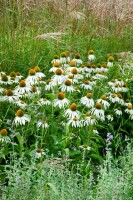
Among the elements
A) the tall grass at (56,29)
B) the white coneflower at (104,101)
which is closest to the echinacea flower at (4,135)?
the white coneflower at (104,101)

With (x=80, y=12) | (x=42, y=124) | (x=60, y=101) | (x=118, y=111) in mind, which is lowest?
(x=118, y=111)

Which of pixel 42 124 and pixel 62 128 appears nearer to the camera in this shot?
pixel 42 124

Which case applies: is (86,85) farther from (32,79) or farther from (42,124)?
(42,124)

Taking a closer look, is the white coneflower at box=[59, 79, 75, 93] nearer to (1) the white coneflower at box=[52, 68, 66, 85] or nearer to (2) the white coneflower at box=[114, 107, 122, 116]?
(1) the white coneflower at box=[52, 68, 66, 85]

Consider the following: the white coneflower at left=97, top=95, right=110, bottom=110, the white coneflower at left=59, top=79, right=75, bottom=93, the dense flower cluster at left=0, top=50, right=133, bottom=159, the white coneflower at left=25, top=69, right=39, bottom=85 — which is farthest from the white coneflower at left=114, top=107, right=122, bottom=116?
the white coneflower at left=25, top=69, right=39, bottom=85

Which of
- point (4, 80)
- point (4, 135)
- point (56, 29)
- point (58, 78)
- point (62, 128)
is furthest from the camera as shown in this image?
point (56, 29)

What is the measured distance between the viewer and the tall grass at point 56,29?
14.9 feet

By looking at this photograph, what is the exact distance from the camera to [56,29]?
5.22 m

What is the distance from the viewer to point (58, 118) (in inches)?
140

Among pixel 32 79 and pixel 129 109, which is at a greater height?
pixel 32 79

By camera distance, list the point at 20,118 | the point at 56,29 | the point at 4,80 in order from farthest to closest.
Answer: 1. the point at 56,29
2. the point at 4,80
3. the point at 20,118

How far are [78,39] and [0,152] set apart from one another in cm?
276

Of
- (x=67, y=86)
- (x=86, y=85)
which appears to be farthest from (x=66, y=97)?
(x=86, y=85)

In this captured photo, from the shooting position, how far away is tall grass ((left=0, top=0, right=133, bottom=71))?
4527 millimetres
